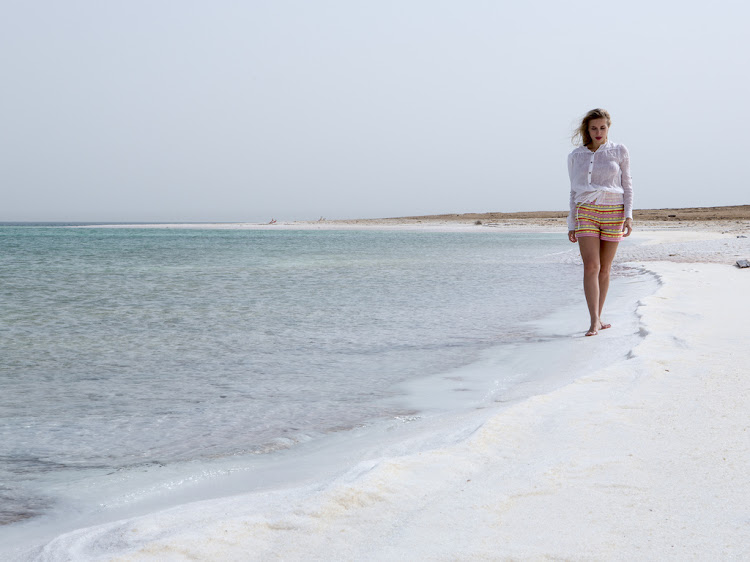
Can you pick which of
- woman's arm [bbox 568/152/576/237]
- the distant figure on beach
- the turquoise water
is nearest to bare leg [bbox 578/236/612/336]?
the distant figure on beach

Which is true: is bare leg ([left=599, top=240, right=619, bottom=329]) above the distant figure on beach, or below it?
below

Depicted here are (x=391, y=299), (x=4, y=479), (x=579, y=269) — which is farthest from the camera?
(x=579, y=269)

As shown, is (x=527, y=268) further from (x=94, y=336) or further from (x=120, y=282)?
(x=94, y=336)

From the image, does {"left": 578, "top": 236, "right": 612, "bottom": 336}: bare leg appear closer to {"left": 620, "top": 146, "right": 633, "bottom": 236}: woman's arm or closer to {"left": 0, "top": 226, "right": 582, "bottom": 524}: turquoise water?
{"left": 620, "top": 146, "right": 633, "bottom": 236}: woman's arm

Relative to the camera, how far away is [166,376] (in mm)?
3811

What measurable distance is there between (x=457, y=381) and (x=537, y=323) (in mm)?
2129

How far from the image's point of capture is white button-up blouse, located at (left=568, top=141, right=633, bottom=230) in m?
4.59

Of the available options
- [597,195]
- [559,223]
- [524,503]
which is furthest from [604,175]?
[559,223]

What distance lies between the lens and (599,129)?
4523mm

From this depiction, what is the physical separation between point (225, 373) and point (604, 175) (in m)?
2.87

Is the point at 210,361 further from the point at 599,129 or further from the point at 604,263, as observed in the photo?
the point at 599,129

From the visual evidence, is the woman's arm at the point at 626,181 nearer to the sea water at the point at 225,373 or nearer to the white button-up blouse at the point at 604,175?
the white button-up blouse at the point at 604,175

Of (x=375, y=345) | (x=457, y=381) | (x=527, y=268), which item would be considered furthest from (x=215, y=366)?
(x=527, y=268)

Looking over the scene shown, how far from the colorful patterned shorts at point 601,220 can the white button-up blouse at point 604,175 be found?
0.04 metres
